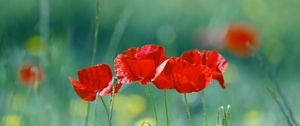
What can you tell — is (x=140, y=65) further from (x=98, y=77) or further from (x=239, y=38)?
(x=239, y=38)

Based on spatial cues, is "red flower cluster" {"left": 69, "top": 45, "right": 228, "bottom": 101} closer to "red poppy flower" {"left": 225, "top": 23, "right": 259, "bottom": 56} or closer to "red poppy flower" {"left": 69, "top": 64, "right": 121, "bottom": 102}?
"red poppy flower" {"left": 69, "top": 64, "right": 121, "bottom": 102}

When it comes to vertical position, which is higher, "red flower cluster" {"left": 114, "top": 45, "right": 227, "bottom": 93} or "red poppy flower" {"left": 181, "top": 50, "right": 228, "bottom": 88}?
"red poppy flower" {"left": 181, "top": 50, "right": 228, "bottom": 88}

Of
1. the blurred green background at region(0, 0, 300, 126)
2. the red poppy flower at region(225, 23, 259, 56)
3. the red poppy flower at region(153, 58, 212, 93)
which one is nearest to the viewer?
the red poppy flower at region(153, 58, 212, 93)

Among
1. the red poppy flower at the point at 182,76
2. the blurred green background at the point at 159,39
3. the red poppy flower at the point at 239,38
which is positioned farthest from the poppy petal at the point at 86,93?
the red poppy flower at the point at 239,38

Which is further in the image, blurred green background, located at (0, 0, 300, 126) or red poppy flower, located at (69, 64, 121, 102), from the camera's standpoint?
blurred green background, located at (0, 0, 300, 126)

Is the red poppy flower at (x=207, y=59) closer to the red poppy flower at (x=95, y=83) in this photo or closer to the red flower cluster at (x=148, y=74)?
the red flower cluster at (x=148, y=74)

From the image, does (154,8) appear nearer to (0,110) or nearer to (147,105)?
(147,105)

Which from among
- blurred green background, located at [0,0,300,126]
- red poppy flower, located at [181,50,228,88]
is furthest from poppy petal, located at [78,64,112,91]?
blurred green background, located at [0,0,300,126]

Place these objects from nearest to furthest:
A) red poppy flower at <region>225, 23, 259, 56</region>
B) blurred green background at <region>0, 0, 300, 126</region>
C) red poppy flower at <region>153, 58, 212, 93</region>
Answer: red poppy flower at <region>153, 58, 212, 93</region> → blurred green background at <region>0, 0, 300, 126</region> → red poppy flower at <region>225, 23, 259, 56</region>

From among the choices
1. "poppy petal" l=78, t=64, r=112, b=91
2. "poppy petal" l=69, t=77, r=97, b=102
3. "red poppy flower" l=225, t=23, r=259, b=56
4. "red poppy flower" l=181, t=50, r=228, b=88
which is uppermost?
"red poppy flower" l=225, t=23, r=259, b=56
